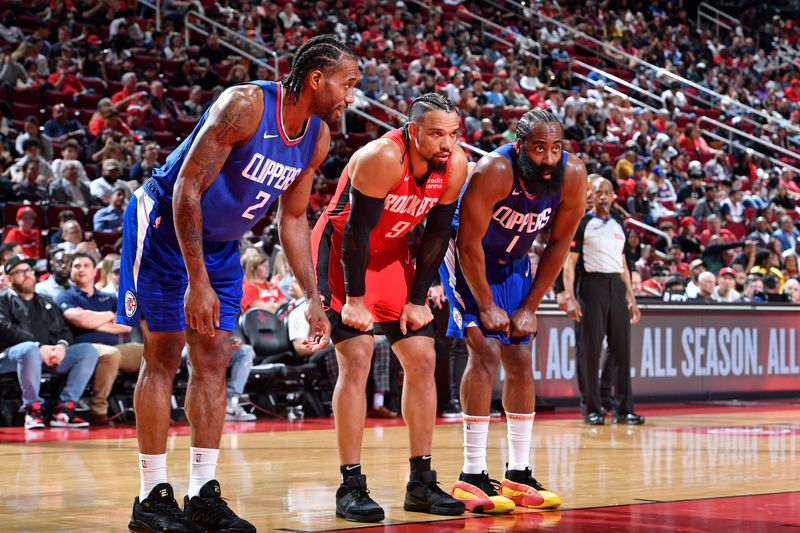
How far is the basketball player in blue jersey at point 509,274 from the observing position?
16.8ft

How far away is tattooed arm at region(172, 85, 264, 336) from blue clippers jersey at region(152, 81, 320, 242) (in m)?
0.07

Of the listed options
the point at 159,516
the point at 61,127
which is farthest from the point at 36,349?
the point at 61,127

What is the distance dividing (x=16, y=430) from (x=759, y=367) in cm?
803

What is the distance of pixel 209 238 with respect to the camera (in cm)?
436

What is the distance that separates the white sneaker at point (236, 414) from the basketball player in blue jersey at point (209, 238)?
5.33 m

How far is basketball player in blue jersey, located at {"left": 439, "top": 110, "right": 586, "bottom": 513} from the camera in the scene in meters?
5.11

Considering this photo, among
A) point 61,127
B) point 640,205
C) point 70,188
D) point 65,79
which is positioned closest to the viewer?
point 70,188

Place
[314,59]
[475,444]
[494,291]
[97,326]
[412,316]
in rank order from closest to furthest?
[314,59]
[412,316]
[475,444]
[494,291]
[97,326]

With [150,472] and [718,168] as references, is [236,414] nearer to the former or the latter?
[150,472]

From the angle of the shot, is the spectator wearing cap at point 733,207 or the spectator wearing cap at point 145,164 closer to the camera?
the spectator wearing cap at point 145,164

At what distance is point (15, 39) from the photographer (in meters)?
15.4

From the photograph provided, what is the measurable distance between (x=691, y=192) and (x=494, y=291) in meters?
14.5

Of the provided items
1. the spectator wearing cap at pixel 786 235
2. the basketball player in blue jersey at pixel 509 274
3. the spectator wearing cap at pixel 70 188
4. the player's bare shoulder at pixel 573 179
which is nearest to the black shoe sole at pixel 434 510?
the basketball player in blue jersey at pixel 509 274

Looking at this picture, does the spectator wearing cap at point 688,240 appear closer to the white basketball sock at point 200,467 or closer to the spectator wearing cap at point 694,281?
the spectator wearing cap at point 694,281
